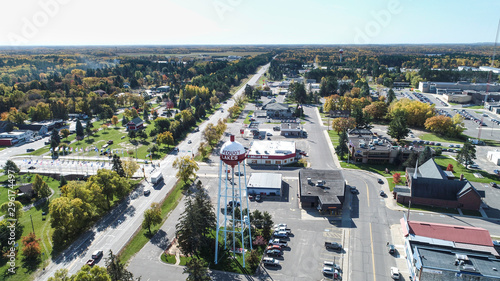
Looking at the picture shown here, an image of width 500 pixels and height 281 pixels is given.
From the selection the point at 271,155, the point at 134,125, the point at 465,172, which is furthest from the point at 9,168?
the point at 465,172

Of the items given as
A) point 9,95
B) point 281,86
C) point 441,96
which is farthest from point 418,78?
point 9,95

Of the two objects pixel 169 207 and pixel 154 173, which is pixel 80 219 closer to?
pixel 169 207

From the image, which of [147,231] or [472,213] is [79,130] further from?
[472,213]

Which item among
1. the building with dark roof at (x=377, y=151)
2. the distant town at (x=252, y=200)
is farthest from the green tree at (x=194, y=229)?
the building with dark roof at (x=377, y=151)

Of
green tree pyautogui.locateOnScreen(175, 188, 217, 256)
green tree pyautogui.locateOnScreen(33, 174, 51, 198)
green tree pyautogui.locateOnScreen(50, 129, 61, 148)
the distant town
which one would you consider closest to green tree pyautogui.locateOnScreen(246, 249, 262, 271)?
the distant town

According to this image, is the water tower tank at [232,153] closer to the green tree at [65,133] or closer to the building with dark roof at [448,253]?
the building with dark roof at [448,253]

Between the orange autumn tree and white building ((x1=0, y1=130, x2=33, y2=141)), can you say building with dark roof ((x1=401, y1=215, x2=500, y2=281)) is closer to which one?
→ the orange autumn tree
